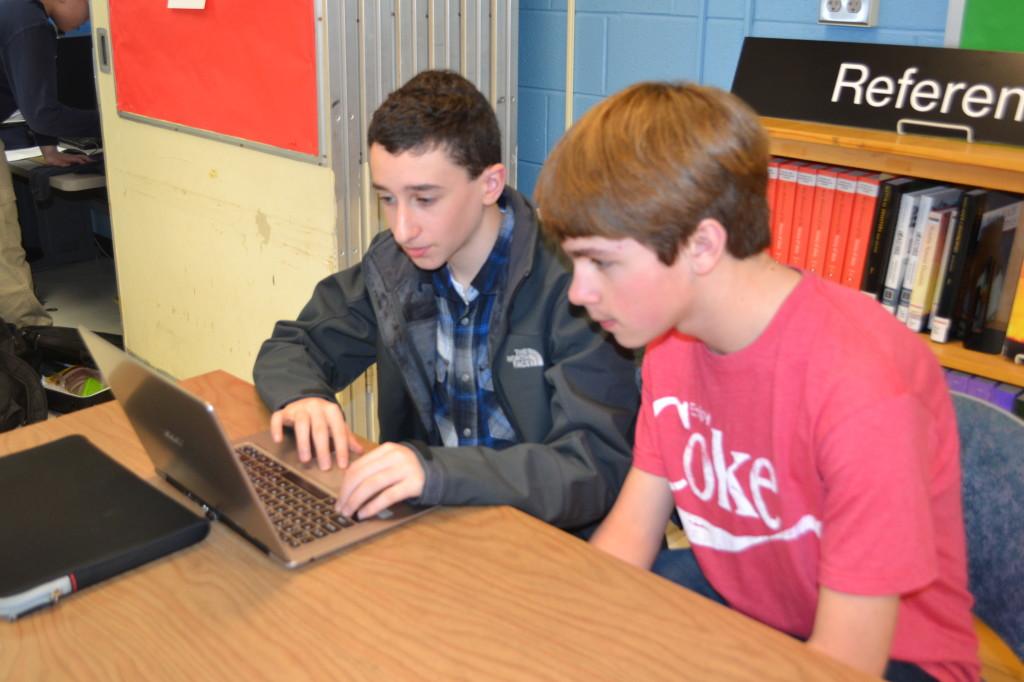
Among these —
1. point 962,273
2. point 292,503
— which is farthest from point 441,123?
point 962,273

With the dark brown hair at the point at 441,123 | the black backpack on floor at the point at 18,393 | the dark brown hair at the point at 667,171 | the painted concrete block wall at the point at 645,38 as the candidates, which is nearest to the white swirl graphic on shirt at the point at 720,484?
the dark brown hair at the point at 667,171

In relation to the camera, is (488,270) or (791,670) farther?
(488,270)

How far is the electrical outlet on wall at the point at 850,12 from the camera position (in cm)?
198

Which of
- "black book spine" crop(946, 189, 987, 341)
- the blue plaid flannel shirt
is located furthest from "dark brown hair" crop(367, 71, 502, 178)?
"black book spine" crop(946, 189, 987, 341)

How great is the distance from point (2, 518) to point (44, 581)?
0.16 meters

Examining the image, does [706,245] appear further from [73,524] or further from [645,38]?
[645,38]

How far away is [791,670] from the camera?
86 centimetres

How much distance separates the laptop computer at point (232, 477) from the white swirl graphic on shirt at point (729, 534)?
32 centimetres

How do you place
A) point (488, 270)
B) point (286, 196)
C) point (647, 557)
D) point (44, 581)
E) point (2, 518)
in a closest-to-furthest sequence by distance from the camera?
point (44, 581), point (2, 518), point (647, 557), point (488, 270), point (286, 196)

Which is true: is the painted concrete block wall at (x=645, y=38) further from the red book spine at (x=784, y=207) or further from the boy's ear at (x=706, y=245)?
the boy's ear at (x=706, y=245)

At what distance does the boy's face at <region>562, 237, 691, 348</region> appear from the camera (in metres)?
1.03

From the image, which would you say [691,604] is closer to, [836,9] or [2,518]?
[2,518]

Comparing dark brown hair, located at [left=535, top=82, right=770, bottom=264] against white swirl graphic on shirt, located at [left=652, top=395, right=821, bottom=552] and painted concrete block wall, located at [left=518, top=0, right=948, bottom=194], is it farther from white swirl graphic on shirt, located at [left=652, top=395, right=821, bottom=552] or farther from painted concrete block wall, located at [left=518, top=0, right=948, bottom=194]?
painted concrete block wall, located at [left=518, top=0, right=948, bottom=194]

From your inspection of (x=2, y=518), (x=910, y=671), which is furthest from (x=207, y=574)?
(x=910, y=671)
